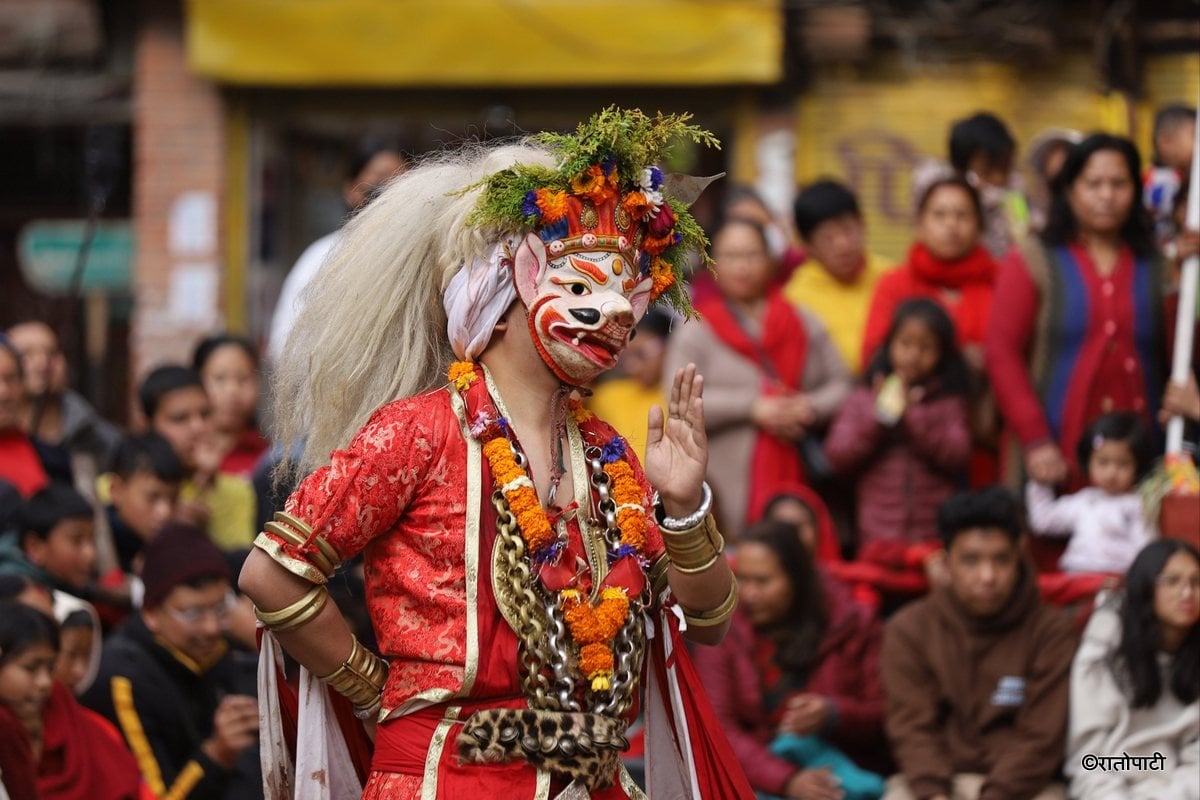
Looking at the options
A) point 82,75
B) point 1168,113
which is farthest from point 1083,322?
point 82,75

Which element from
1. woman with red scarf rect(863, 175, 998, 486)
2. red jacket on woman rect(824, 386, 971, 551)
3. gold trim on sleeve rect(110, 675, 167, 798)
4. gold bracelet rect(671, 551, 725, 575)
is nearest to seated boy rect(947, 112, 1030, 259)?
woman with red scarf rect(863, 175, 998, 486)

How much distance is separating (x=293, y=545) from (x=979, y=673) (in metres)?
3.26

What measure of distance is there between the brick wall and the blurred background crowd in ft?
0.06

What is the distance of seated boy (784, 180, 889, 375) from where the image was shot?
331 inches

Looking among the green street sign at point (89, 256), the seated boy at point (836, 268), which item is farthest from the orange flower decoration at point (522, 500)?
the green street sign at point (89, 256)

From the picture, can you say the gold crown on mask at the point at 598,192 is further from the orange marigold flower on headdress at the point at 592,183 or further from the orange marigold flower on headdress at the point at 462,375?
the orange marigold flower on headdress at the point at 462,375

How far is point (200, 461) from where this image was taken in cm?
787

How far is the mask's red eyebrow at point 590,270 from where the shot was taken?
4219mm

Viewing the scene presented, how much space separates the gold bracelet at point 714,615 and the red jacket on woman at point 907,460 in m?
3.18

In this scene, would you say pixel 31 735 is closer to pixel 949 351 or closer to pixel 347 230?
pixel 347 230

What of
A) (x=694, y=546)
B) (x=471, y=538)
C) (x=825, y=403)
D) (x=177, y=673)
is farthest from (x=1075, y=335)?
(x=471, y=538)

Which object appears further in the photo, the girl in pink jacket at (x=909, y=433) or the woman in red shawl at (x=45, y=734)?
the girl in pink jacket at (x=909, y=433)

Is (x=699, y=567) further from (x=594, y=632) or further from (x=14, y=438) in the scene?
(x=14, y=438)

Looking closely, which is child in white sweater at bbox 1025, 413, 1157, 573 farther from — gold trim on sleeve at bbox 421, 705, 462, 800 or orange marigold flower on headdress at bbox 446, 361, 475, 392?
gold trim on sleeve at bbox 421, 705, 462, 800
